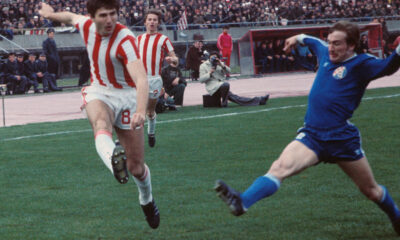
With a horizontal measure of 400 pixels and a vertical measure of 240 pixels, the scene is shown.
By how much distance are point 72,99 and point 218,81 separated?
6.53 m

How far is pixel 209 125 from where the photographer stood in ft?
49.9

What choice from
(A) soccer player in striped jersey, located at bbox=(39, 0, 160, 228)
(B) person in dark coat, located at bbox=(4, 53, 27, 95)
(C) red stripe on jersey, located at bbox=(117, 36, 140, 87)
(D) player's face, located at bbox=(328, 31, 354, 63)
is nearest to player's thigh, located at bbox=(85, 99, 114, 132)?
(A) soccer player in striped jersey, located at bbox=(39, 0, 160, 228)

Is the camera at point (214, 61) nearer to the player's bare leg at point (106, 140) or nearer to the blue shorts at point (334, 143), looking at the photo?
the player's bare leg at point (106, 140)

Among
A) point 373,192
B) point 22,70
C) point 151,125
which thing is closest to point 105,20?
point 373,192

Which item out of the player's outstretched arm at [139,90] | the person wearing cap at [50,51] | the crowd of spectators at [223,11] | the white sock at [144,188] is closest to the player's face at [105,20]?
the player's outstretched arm at [139,90]

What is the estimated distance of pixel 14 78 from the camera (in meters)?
26.3

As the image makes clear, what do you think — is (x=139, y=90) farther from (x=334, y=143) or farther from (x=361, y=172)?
(x=361, y=172)

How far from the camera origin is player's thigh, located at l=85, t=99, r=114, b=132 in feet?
20.1

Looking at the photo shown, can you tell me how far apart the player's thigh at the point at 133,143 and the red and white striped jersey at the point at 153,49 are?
6799 mm

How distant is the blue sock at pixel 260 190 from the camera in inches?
202

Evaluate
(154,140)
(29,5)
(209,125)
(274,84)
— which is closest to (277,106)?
(209,125)

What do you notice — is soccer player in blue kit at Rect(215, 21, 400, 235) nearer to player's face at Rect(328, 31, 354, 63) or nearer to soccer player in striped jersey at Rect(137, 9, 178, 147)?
player's face at Rect(328, 31, 354, 63)

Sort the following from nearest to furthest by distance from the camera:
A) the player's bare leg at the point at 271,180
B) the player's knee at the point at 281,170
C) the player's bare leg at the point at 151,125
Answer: the player's bare leg at the point at 271,180
the player's knee at the point at 281,170
the player's bare leg at the point at 151,125

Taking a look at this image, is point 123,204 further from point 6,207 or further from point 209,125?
point 209,125
